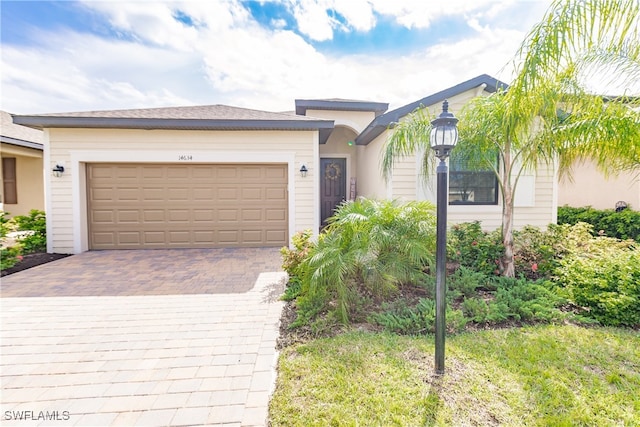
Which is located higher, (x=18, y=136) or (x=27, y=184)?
(x=18, y=136)

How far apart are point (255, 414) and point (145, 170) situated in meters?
7.14

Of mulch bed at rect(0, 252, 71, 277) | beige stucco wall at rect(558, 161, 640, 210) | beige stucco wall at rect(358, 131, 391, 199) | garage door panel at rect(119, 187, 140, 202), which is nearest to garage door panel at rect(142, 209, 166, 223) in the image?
garage door panel at rect(119, 187, 140, 202)

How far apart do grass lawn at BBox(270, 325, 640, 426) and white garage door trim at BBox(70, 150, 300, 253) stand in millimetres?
5097

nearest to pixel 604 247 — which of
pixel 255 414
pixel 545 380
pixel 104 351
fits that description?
pixel 545 380

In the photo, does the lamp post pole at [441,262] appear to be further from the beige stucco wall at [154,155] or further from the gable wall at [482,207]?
the beige stucco wall at [154,155]

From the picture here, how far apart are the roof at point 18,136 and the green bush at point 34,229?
4.02 meters

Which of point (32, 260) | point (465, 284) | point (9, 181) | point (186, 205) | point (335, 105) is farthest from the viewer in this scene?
point (9, 181)

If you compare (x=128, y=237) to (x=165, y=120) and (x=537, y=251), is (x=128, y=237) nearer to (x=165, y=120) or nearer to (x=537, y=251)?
(x=165, y=120)

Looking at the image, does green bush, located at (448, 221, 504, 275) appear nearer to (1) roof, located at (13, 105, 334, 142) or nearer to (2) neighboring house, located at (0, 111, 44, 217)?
(1) roof, located at (13, 105, 334, 142)

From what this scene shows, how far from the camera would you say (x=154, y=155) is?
7191 millimetres

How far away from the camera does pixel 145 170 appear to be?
24.2ft

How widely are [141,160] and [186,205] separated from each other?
152 cm

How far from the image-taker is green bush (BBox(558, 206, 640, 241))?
7.99 metres

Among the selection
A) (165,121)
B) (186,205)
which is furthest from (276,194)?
(165,121)
